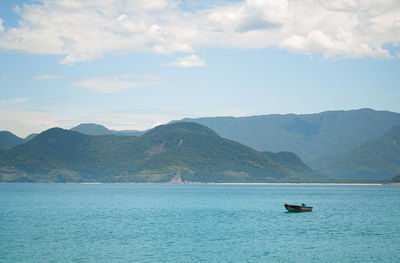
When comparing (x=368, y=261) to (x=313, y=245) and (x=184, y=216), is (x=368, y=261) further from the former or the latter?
(x=184, y=216)

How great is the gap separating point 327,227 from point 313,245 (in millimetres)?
30560

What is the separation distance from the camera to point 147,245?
85.9 meters

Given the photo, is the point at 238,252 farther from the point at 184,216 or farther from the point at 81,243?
the point at 184,216

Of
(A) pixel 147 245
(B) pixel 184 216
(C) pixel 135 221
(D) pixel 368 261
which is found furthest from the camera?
(B) pixel 184 216

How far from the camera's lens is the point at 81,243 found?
282ft

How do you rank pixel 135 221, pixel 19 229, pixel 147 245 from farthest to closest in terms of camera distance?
pixel 135 221
pixel 19 229
pixel 147 245

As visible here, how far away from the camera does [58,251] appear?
77.4m

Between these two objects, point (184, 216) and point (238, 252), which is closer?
point (238, 252)

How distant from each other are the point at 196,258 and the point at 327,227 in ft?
164

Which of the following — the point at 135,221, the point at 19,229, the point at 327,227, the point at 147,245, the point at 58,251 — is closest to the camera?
the point at 58,251

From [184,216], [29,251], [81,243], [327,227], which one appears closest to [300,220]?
[327,227]

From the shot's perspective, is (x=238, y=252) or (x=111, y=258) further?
(x=238, y=252)

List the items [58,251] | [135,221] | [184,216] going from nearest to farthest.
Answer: [58,251]
[135,221]
[184,216]

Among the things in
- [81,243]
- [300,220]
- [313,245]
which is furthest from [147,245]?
[300,220]
